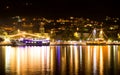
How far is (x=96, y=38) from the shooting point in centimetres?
12044

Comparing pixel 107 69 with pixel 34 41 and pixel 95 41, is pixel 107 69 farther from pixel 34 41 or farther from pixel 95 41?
pixel 95 41

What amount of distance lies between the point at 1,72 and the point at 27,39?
76.9 metres

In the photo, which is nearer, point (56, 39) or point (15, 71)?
point (15, 71)

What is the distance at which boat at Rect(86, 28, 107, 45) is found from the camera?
112125 millimetres

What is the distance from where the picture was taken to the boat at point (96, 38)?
11212 cm

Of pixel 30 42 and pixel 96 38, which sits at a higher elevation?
pixel 96 38

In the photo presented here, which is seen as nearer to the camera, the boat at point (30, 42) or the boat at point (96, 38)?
the boat at point (30, 42)

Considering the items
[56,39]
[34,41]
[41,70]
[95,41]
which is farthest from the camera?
[56,39]

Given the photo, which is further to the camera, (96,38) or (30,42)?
(96,38)

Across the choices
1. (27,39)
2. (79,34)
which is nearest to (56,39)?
(79,34)

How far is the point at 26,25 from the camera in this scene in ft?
398

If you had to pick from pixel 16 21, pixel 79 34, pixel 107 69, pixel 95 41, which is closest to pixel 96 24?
pixel 79 34

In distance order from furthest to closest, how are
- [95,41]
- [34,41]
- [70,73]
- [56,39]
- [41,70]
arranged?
[56,39] < [95,41] < [34,41] < [41,70] < [70,73]

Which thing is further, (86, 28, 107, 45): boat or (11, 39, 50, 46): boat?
(86, 28, 107, 45): boat
